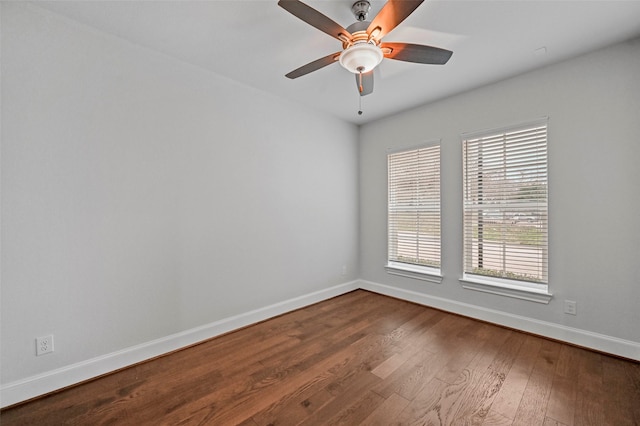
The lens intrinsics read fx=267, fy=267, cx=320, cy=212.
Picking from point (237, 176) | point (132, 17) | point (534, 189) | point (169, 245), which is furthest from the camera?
point (237, 176)

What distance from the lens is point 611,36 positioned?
2172mm

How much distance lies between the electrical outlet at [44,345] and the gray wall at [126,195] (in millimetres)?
36

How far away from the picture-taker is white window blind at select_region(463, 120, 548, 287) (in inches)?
106

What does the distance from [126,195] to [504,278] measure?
379 centimetres

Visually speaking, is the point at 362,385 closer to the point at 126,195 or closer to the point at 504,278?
the point at 504,278

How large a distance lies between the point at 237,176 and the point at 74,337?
1.85m

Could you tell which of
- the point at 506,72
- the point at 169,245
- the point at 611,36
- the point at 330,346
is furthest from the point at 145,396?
the point at 611,36

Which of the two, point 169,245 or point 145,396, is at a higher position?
point 169,245

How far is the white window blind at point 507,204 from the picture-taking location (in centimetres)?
268

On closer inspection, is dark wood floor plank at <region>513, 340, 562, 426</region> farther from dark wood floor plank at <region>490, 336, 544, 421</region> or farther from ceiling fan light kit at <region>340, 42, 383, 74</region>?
ceiling fan light kit at <region>340, 42, 383, 74</region>

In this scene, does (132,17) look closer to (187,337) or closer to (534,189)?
(187,337)

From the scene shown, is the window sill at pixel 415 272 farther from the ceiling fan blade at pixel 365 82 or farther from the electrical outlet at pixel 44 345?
the electrical outlet at pixel 44 345

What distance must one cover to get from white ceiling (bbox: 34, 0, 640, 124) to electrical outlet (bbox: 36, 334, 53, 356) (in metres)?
2.30

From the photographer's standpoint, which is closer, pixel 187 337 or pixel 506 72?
pixel 187 337
